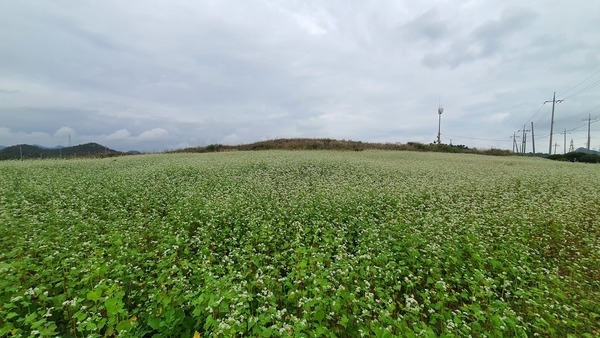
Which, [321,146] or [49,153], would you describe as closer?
[49,153]

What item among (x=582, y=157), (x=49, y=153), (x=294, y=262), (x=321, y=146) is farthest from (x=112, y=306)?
(x=582, y=157)

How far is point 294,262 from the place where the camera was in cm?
657

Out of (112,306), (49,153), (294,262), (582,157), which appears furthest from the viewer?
(49,153)

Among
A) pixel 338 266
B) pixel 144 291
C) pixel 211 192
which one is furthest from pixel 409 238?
pixel 211 192

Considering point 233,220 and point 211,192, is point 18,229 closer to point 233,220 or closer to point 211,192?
point 233,220

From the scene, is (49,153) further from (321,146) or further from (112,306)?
(112,306)

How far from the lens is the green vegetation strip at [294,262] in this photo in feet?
14.2

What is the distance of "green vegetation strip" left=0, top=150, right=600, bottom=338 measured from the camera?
4.34 meters

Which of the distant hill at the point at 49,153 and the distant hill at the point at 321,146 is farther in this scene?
the distant hill at the point at 321,146

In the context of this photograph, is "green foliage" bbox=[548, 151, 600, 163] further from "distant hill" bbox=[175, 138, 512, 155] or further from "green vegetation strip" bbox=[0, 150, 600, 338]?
"green vegetation strip" bbox=[0, 150, 600, 338]

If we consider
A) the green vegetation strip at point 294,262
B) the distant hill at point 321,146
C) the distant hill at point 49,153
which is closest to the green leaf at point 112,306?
the green vegetation strip at point 294,262

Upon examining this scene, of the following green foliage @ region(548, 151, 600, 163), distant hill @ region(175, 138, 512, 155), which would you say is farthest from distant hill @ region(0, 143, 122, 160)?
green foliage @ region(548, 151, 600, 163)

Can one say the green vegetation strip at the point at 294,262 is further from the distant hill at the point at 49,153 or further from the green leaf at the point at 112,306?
the distant hill at the point at 49,153

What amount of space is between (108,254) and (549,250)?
38.7 feet
